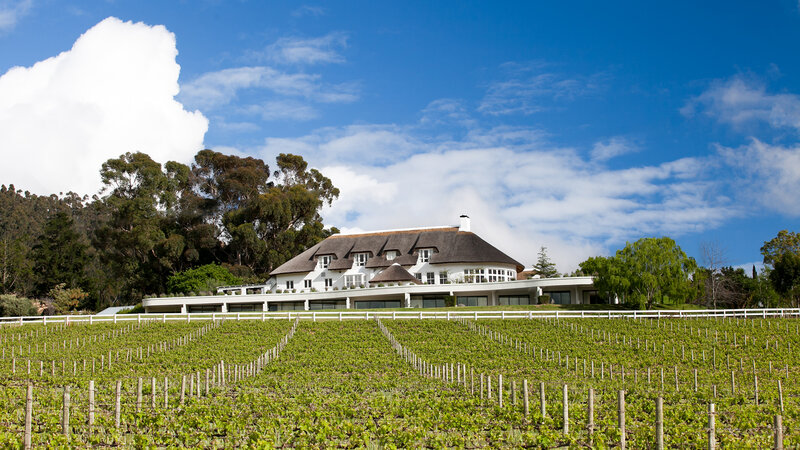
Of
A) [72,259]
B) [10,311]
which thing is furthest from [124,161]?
[10,311]

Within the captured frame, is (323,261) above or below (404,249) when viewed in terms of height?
below

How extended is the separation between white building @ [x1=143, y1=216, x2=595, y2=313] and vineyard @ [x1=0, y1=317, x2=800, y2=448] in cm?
1207

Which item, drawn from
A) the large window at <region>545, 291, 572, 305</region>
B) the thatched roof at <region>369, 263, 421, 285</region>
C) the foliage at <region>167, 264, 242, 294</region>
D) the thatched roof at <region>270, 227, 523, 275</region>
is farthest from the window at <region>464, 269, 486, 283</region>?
the foliage at <region>167, 264, 242, 294</region>

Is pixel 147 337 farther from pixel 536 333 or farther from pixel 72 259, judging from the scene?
pixel 72 259

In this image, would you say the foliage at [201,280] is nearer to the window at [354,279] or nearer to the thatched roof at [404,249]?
the thatched roof at [404,249]

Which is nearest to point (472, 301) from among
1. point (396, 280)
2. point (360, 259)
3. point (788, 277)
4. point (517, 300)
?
point (517, 300)

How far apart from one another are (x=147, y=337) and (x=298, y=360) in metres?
12.4

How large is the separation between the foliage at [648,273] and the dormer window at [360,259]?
70.9 ft

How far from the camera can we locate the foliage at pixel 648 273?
4784 centimetres

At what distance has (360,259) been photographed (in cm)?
6378

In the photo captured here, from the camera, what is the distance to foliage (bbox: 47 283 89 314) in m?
62.2

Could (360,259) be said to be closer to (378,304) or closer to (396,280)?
(378,304)

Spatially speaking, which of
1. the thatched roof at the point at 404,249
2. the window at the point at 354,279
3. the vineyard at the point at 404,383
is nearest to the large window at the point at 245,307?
the thatched roof at the point at 404,249

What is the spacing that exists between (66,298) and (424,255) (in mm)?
31025
